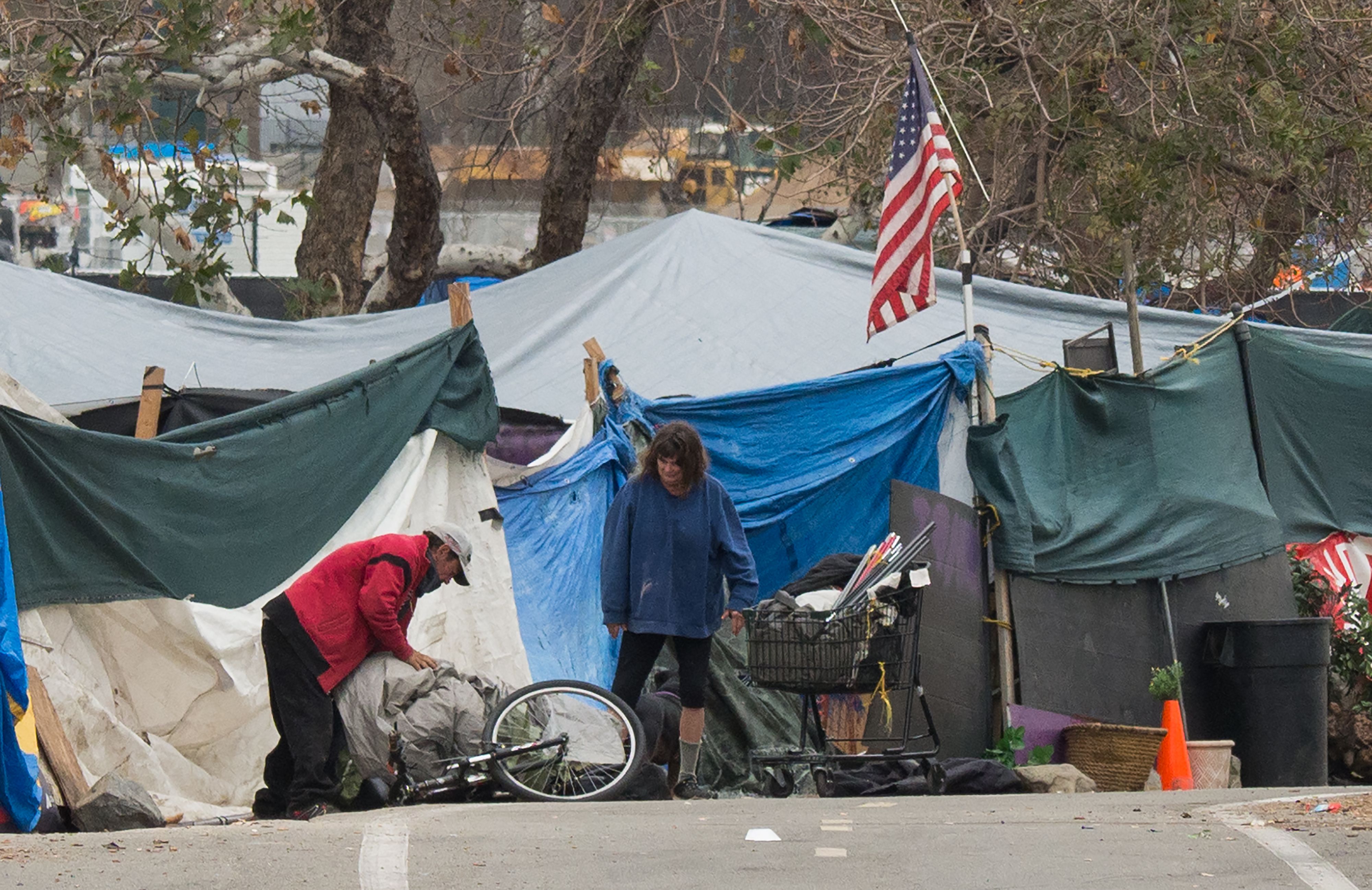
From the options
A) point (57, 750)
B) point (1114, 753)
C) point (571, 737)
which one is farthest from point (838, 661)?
point (57, 750)

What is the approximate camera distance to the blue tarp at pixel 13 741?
6320 millimetres

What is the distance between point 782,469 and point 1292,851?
5.09 m

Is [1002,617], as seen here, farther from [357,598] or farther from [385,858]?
[385,858]

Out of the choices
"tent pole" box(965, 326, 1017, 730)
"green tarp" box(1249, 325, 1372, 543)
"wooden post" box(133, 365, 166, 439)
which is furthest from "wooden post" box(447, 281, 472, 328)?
"green tarp" box(1249, 325, 1372, 543)

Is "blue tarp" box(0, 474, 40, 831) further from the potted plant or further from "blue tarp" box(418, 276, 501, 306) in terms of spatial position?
"blue tarp" box(418, 276, 501, 306)

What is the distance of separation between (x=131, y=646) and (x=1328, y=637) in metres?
6.56

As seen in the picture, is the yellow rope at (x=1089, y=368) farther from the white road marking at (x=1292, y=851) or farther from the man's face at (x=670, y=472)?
the white road marking at (x=1292, y=851)

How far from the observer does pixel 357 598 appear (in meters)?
7.55

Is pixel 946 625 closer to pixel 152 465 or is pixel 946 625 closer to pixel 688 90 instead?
pixel 152 465

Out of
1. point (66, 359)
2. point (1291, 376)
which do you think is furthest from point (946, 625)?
point (66, 359)

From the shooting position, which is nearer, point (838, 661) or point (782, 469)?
point (838, 661)

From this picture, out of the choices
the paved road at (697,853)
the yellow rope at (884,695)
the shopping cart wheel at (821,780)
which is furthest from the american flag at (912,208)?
the paved road at (697,853)

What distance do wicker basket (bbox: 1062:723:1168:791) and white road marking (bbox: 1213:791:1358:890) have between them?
2486mm

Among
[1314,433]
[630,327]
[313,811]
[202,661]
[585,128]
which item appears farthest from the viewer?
[585,128]
